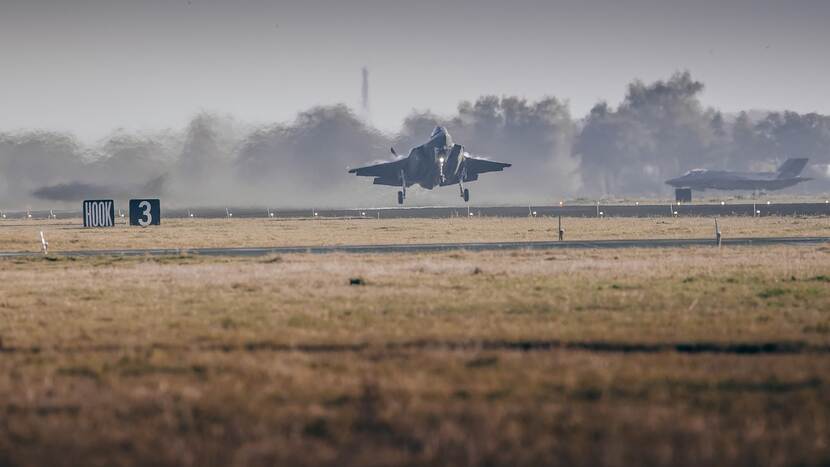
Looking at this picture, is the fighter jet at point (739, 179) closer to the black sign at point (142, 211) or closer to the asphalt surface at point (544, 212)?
the asphalt surface at point (544, 212)

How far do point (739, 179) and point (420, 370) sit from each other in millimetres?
127757

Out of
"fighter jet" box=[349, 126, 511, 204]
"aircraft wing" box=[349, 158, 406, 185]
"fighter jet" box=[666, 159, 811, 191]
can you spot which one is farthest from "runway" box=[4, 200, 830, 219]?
"fighter jet" box=[666, 159, 811, 191]

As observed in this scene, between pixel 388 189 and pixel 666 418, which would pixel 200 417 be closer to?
pixel 666 418

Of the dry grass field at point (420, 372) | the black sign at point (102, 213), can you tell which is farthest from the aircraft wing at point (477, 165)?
the dry grass field at point (420, 372)

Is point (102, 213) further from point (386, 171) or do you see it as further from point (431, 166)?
point (386, 171)

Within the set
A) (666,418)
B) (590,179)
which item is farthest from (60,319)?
(590,179)

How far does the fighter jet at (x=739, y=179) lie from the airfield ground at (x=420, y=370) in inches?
4308

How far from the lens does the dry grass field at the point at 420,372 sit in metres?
8.34

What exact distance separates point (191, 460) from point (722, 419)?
5039 millimetres

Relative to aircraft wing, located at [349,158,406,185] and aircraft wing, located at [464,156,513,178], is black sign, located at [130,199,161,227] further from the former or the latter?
aircraft wing, located at [464,156,513,178]

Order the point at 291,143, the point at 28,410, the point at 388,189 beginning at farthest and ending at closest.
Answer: the point at 388,189
the point at 291,143
the point at 28,410

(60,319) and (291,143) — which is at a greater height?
(291,143)

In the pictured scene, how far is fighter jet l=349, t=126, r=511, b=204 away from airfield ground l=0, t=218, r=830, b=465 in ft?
166

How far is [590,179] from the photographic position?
574ft
